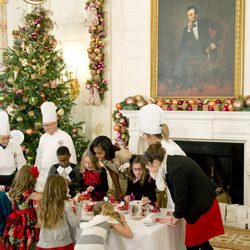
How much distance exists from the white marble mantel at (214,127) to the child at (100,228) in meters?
3.53

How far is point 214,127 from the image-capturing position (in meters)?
Result: 6.53

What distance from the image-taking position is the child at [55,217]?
345cm

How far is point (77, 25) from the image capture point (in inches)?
309

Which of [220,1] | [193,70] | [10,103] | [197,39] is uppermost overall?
[220,1]

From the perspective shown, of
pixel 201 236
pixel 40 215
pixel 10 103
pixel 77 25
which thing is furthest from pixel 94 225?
pixel 77 25

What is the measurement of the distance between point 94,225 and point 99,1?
16.5 ft

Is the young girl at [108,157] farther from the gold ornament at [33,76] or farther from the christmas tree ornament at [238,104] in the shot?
the gold ornament at [33,76]

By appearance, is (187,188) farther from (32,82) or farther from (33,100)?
(32,82)

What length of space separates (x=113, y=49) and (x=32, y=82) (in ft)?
5.06

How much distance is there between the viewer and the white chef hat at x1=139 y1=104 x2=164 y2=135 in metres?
3.90

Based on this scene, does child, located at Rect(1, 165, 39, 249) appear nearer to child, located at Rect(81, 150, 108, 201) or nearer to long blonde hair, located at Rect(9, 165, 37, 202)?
long blonde hair, located at Rect(9, 165, 37, 202)

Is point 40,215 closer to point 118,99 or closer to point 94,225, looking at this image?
point 94,225

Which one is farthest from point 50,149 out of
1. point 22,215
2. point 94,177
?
point 22,215

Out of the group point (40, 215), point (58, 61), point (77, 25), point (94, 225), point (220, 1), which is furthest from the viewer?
point (77, 25)
